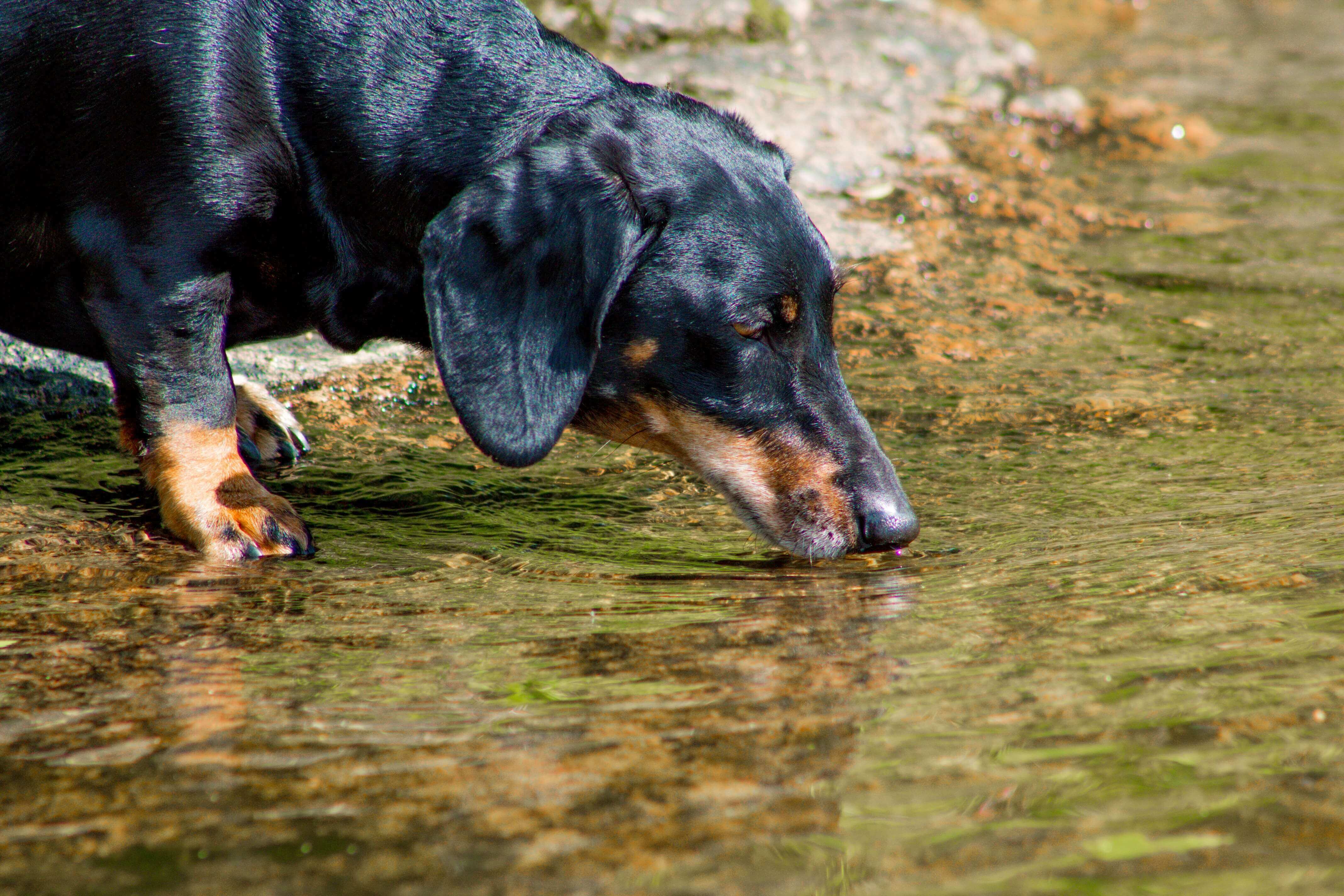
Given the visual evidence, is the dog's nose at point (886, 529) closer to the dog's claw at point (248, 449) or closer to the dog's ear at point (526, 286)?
the dog's ear at point (526, 286)

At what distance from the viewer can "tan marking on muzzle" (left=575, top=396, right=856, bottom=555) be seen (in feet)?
9.48

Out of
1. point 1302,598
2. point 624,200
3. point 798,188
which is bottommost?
point 798,188

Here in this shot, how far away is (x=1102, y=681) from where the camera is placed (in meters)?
1.93

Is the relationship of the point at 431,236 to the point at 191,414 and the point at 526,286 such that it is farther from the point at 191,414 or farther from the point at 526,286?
the point at 191,414

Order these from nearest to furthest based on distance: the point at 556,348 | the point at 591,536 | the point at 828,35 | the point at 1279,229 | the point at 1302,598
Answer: the point at 1302,598 → the point at 556,348 → the point at 591,536 → the point at 1279,229 → the point at 828,35

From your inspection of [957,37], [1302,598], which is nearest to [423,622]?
[1302,598]

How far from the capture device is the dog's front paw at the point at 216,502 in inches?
115

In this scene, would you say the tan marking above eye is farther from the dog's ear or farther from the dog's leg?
the dog's leg

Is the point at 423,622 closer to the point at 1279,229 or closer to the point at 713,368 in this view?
the point at 713,368

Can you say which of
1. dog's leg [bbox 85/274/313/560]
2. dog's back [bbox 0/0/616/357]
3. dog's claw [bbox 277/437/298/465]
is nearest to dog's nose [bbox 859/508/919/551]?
dog's back [bbox 0/0/616/357]

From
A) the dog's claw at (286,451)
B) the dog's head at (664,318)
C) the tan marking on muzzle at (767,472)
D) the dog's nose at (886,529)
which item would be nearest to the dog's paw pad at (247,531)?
the dog's head at (664,318)

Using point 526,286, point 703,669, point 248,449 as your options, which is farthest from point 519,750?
point 248,449

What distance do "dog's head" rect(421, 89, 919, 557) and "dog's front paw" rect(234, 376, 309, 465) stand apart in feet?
3.17

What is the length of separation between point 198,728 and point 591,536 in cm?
125
